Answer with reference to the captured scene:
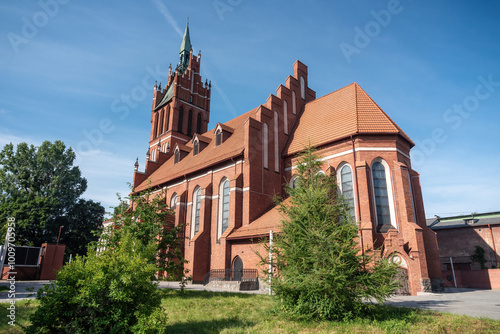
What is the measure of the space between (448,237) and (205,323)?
3090 centimetres

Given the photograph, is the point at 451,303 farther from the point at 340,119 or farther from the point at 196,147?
the point at 196,147

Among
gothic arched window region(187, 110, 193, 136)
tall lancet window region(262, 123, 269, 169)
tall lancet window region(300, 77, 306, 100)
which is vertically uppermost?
gothic arched window region(187, 110, 193, 136)

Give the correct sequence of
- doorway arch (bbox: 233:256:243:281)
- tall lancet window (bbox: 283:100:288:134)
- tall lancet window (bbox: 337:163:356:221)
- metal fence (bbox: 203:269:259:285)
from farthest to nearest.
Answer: tall lancet window (bbox: 283:100:288:134) < doorway arch (bbox: 233:256:243:281) < metal fence (bbox: 203:269:259:285) < tall lancet window (bbox: 337:163:356:221)

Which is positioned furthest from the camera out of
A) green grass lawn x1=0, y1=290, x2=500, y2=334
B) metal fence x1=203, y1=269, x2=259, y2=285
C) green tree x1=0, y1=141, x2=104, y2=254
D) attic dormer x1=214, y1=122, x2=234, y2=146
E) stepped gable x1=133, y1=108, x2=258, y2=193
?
green tree x1=0, y1=141, x2=104, y2=254

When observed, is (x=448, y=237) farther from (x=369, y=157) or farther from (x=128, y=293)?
(x=128, y=293)

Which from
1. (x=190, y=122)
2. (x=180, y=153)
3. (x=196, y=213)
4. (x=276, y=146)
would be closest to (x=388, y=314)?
(x=276, y=146)

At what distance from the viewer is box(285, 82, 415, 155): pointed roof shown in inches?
805

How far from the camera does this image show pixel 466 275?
26.5m

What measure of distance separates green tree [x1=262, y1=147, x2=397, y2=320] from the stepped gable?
13.5 m

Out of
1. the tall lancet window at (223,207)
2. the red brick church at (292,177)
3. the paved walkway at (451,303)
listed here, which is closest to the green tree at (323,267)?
the paved walkway at (451,303)

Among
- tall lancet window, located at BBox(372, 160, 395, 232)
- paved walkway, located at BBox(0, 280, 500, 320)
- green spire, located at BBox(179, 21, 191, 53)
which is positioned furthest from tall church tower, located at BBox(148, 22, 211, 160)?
paved walkway, located at BBox(0, 280, 500, 320)

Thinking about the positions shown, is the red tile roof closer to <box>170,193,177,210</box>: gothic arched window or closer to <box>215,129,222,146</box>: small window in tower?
<box>215,129,222,146</box>: small window in tower

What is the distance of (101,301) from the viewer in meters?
6.58

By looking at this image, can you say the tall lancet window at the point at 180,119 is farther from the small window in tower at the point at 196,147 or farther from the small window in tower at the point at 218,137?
the small window in tower at the point at 218,137
